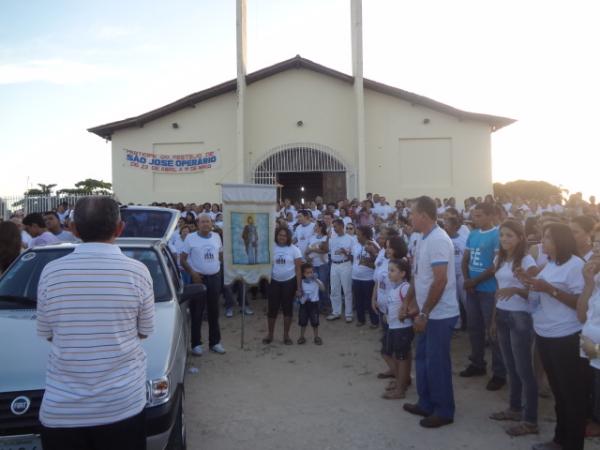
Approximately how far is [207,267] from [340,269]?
2.93 metres

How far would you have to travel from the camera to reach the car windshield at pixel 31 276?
4543 mm

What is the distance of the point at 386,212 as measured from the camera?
16.0m

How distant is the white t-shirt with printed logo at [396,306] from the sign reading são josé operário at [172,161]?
47.2 feet

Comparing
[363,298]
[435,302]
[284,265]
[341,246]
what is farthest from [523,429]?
[341,246]

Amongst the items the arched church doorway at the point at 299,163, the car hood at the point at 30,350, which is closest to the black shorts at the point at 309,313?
the car hood at the point at 30,350

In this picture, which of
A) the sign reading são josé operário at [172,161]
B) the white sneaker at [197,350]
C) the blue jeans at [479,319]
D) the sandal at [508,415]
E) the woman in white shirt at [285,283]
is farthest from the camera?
the sign reading são josé operário at [172,161]

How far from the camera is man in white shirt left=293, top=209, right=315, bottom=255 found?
10891mm

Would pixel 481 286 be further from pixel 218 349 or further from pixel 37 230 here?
pixel 37 230

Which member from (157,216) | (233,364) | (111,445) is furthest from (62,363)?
(157,216)

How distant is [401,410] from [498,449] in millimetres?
1069

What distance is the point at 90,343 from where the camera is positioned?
7.04 feet

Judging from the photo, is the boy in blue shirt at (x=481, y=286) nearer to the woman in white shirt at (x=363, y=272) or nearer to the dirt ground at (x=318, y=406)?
the dirt ground at (x=318, y=406)

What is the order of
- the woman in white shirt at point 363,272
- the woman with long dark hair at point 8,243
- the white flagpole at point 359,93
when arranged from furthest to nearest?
the white flagpole at point 359,93, the woman in white shirt at point 363,272, the woman with long dark hair at point 8,243

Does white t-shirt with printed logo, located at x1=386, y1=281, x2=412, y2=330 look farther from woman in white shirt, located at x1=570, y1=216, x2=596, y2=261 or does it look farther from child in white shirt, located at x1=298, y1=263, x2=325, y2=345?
child in white shirt, located at x1=298, y1=263, x2=325, y2=345
